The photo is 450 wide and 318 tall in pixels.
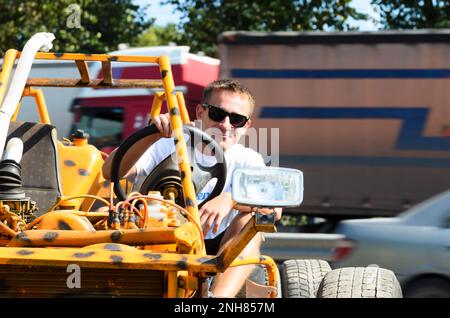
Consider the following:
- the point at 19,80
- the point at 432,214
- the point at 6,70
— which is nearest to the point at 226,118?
the point at 19,80

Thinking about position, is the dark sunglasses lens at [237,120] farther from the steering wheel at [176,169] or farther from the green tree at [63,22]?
the green tree at [63,22]

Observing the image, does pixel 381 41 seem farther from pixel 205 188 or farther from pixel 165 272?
pixel 165 272

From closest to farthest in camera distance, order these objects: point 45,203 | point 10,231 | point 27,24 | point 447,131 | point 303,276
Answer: point 10,231
point 45,203
point 303,276
point 447,131
point 27,24

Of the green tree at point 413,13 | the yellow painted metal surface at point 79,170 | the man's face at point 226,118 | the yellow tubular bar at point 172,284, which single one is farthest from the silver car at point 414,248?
the green tree at point 413,13

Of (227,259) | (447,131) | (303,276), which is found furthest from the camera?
(447,131)

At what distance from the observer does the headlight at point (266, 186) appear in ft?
10.00

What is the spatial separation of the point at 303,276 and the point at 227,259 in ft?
6.37

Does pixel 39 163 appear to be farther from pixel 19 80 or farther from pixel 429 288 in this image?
pixel 429 288

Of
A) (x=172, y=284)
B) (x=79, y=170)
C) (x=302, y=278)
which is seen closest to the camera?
(x=172, y=284)

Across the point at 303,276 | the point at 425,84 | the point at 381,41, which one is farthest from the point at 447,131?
the point at 303,276

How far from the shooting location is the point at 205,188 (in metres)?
4.37

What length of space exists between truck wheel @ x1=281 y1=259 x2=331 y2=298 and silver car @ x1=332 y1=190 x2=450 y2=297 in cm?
173

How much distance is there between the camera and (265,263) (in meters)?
3.80

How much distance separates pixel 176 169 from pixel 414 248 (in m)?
3.07
